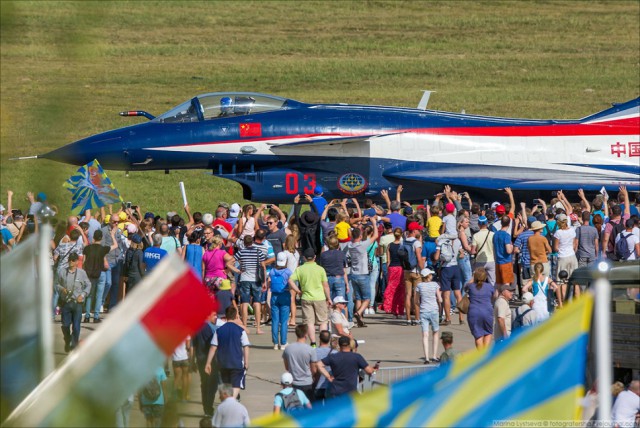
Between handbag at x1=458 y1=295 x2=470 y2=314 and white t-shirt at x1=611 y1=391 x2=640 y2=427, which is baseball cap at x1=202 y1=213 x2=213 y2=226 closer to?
handbag at x1=458 y1=295 x2=470 y2=314

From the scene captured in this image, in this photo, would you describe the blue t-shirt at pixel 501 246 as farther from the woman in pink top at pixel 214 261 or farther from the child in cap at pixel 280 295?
the woman in pink top at pixel 214 261

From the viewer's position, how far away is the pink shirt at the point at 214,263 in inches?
546

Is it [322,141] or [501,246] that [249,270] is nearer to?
[501,246]

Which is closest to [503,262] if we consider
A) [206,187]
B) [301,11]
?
[206,187]

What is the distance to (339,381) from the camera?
33.6 feet

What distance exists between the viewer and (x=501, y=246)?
597 inches

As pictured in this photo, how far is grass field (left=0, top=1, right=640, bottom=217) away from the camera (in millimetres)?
41312

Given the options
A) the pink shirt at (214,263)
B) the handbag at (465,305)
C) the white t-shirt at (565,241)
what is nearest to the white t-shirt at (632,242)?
the white t-shirt at (565,241)

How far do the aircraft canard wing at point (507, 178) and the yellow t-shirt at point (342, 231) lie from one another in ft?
15.5

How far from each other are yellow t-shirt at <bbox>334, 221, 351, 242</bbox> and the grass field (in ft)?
37.0

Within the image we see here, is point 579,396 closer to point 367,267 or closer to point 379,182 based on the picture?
point 367,267

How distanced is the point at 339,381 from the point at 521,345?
704 cm

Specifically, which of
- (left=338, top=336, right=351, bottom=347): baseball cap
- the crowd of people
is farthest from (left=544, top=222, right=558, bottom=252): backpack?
(left=338, top=336, right=351, bottom=347): baseball cap

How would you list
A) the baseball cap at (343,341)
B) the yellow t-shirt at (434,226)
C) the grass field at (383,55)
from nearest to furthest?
1. the baseball cap at (343,341)
2. the yellow t-shirt at (434,226)
3. the grass field at (383,55)
